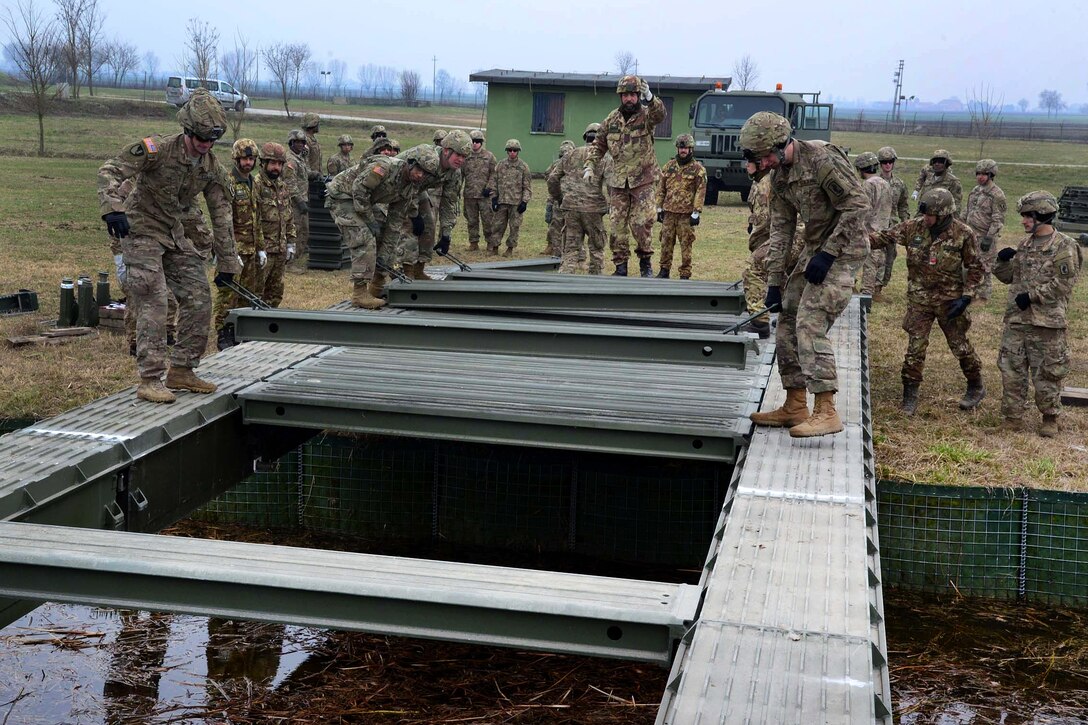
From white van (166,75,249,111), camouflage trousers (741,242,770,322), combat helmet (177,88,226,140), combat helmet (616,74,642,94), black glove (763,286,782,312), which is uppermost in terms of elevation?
white van (166,75,249,111)

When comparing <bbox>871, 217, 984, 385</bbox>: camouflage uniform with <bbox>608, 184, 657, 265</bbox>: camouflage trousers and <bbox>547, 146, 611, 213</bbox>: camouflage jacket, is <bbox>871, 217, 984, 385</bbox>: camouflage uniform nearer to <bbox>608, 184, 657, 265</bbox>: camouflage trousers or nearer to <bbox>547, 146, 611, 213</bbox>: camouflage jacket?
<bbox>608, 184, 657, 265</bbox>: camouflage trousers

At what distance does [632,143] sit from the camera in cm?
1118

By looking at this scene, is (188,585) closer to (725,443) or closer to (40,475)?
(40,475)

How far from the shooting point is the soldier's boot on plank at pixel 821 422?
5.82m

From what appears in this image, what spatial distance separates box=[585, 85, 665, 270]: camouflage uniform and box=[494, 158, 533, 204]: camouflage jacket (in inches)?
230

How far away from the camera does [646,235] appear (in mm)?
11961

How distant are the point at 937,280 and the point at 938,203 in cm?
57

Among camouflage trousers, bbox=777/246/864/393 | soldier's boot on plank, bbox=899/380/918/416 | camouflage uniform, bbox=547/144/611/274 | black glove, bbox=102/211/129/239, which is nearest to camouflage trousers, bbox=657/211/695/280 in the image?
camouflage uniform, bbox=547/144/611/274

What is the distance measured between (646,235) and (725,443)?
6.30 meters

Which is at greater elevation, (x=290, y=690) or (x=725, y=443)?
(x=725, y=443)

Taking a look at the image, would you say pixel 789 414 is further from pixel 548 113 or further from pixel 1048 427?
pixel 548 113

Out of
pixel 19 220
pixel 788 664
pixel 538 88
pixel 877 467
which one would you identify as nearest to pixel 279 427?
pixel 877 467

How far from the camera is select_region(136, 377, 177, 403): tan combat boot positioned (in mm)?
6125

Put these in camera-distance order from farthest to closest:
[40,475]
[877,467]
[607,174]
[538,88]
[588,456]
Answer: [538,88], [607,174], [588,456], [877,467], [40,475]
